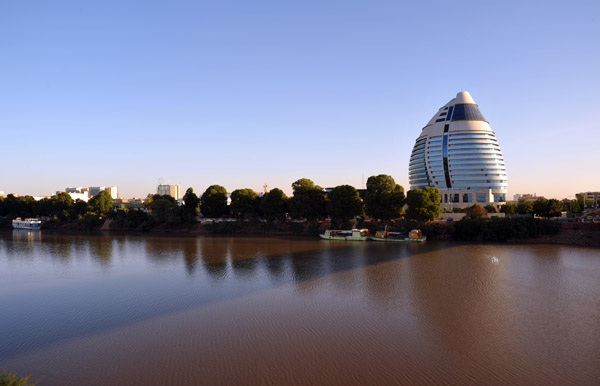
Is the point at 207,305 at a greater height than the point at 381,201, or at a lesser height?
lesser

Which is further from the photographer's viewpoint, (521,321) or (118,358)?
(521,321)

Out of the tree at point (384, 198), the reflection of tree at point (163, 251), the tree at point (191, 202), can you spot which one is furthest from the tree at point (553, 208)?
the tree at point (191, 202)

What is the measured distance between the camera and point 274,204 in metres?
80.7

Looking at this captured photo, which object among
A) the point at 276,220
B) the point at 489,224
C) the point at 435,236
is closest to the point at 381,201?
the point at 435,236

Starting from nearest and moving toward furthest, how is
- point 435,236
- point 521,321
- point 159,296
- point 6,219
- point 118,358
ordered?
point 118,358
point 521,321
point 159,296
point 435,236
point 6,219

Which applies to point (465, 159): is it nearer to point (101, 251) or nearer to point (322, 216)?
point (322, 216)

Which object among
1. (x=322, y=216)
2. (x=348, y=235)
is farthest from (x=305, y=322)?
(x=322, y=216)

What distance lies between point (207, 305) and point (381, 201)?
49.9 m

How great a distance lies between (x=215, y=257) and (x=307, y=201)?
33.8m

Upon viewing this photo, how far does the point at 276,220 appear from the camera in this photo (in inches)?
3211

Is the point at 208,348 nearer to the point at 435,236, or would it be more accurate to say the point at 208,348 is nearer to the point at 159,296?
the point at 159,296

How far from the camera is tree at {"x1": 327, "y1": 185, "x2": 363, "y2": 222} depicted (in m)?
72.1

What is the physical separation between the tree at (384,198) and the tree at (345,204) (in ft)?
8.07

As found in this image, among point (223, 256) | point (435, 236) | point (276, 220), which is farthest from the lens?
point (276, 220)
